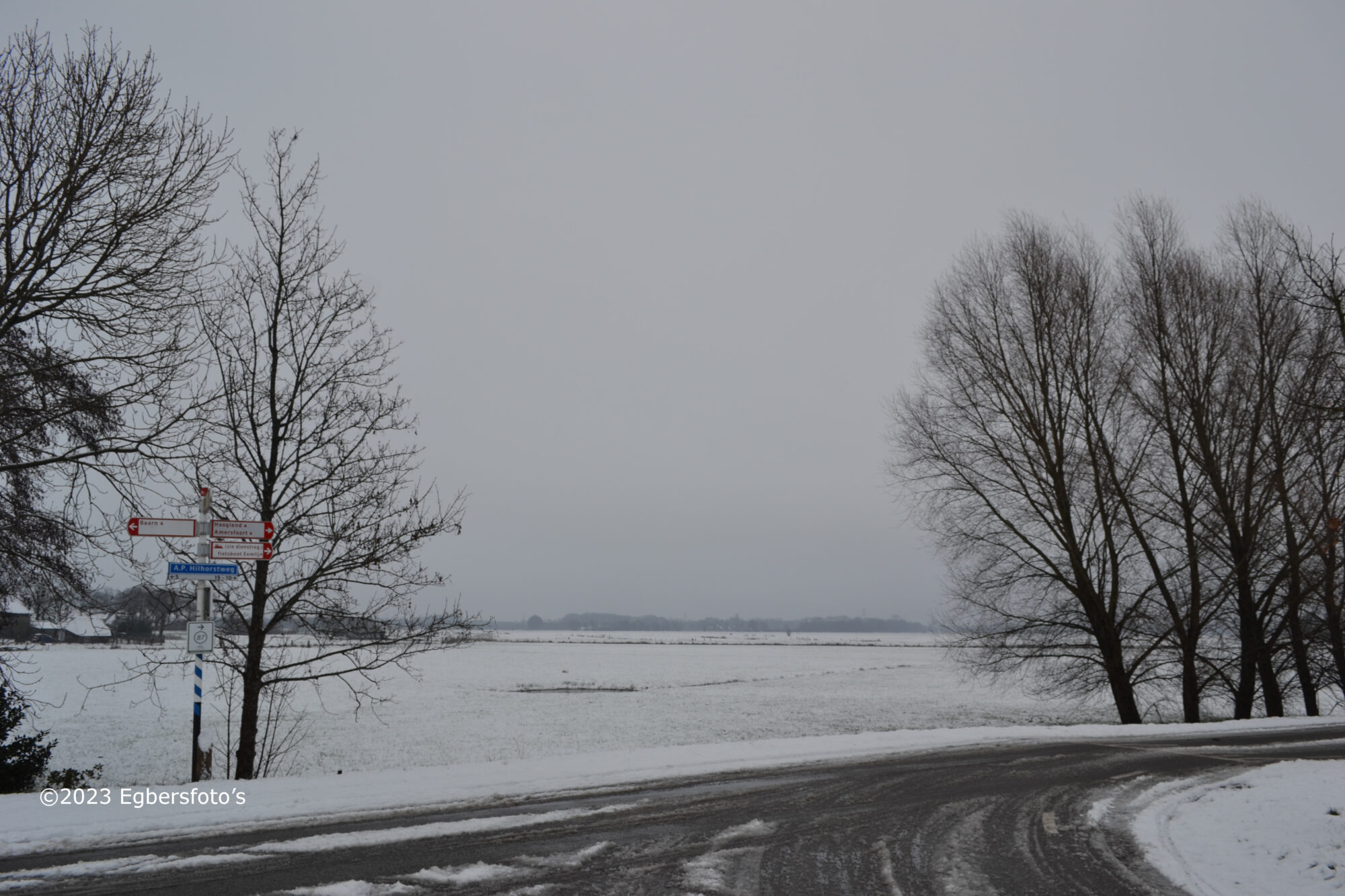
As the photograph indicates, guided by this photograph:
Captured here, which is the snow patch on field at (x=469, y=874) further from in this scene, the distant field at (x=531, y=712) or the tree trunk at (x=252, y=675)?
the distant field at (x=531, y=712)

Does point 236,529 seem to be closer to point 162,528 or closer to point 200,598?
point 162,528

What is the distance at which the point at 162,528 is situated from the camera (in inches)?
393

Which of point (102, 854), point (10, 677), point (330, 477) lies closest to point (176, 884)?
point (102, 854)

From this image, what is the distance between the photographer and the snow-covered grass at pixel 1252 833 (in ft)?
20.7

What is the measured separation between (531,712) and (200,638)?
2330cm

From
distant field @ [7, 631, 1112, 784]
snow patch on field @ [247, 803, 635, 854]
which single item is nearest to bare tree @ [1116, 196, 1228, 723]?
distant field @ [7, 631, 1112, 784]

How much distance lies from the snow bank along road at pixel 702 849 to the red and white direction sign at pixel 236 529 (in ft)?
14.3

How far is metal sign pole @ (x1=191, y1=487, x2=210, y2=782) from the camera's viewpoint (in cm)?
1002

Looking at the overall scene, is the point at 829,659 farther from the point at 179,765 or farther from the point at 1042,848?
the point at 1042,848

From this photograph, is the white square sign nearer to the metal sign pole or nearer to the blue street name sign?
the metal sign pole

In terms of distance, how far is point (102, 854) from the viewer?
6523mm

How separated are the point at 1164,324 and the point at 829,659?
64470mm

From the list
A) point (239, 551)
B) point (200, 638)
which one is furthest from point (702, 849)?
point (239, 551)

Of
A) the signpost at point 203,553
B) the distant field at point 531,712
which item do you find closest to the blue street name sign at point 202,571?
the signpost at point 203,553
